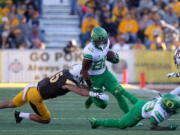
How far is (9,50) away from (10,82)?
2.97ft

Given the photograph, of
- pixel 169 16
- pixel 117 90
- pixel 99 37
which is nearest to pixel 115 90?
pixel 117 90

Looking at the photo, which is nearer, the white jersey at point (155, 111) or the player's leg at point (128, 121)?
the white jersey at point (155, 111)

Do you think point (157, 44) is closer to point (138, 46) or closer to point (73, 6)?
point (138, 46)

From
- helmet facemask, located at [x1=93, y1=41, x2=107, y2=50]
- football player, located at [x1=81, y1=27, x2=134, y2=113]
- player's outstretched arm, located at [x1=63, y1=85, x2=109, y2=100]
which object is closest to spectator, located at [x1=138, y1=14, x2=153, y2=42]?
A: football player, located at [x1=81, y1=27, x2=134, y2=113]

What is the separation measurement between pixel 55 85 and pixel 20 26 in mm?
11829

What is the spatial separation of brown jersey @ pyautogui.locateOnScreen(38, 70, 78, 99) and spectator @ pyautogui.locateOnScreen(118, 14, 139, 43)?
11.8 m

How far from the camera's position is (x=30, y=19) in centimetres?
2255

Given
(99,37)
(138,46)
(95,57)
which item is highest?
(99,37)

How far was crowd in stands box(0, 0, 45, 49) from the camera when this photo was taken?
855 inches

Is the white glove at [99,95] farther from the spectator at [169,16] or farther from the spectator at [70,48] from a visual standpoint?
the spectator at [169,16]

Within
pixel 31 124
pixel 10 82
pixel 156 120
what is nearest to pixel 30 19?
pixel 10 82

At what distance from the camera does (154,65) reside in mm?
21516

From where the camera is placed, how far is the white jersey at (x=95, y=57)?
1063cm

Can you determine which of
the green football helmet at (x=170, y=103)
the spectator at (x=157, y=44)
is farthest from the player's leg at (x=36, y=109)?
the spectator at (x=157, y=44)
